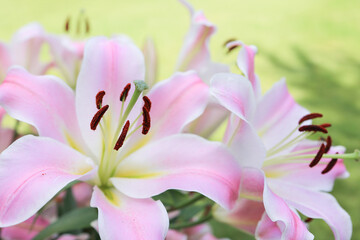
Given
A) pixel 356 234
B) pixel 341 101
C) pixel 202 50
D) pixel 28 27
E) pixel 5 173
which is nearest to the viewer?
pixel 5 173

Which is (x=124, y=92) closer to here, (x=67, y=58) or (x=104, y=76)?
(x=104, y=76)

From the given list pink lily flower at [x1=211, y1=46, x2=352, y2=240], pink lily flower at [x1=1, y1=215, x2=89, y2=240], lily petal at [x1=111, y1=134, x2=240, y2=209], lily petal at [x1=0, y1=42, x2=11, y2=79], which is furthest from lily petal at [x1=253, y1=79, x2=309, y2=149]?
lily petal at [x1=0, y1=42, x2=11, y2=79]

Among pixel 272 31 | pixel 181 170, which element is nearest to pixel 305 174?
pixel 181 170

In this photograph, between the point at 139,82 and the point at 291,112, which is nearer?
the point at 139,82

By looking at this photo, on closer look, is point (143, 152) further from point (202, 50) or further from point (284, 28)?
point (284, 28)

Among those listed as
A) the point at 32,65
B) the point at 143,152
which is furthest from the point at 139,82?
the point at 32,65
